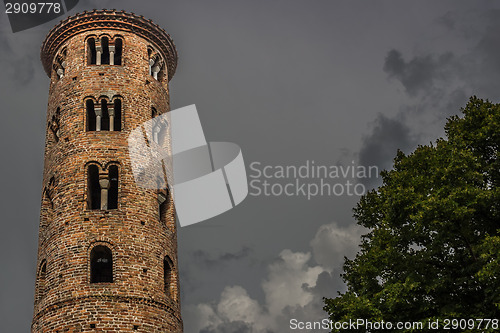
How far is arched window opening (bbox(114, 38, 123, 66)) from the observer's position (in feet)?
109

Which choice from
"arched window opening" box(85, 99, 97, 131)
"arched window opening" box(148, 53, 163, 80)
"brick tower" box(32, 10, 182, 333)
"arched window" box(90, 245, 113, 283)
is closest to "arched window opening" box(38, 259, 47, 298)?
"brick tower" box(32, 10, 182, 333)

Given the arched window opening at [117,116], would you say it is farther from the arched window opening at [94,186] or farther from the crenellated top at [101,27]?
the crenellated top at [101,27]

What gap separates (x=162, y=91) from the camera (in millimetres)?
33531

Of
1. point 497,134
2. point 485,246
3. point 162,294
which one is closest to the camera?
point 485,246

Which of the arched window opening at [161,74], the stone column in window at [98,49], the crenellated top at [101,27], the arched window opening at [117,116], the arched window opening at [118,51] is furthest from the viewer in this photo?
the arched window opening at [161,74]

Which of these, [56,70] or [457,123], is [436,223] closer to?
[457,123]

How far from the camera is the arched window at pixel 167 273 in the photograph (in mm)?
28594

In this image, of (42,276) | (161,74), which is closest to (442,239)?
(42,276)

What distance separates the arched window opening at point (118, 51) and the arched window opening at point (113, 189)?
6.83 meters

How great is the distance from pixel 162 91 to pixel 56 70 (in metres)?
Answer: 5.38

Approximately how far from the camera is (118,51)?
34.0 meters

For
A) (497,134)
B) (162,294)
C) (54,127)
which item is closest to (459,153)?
(497,134)

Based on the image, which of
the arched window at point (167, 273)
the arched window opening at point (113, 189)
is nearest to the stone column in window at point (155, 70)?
the arched window opening at point (113, 189)

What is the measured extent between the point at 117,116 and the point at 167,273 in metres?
7.92
